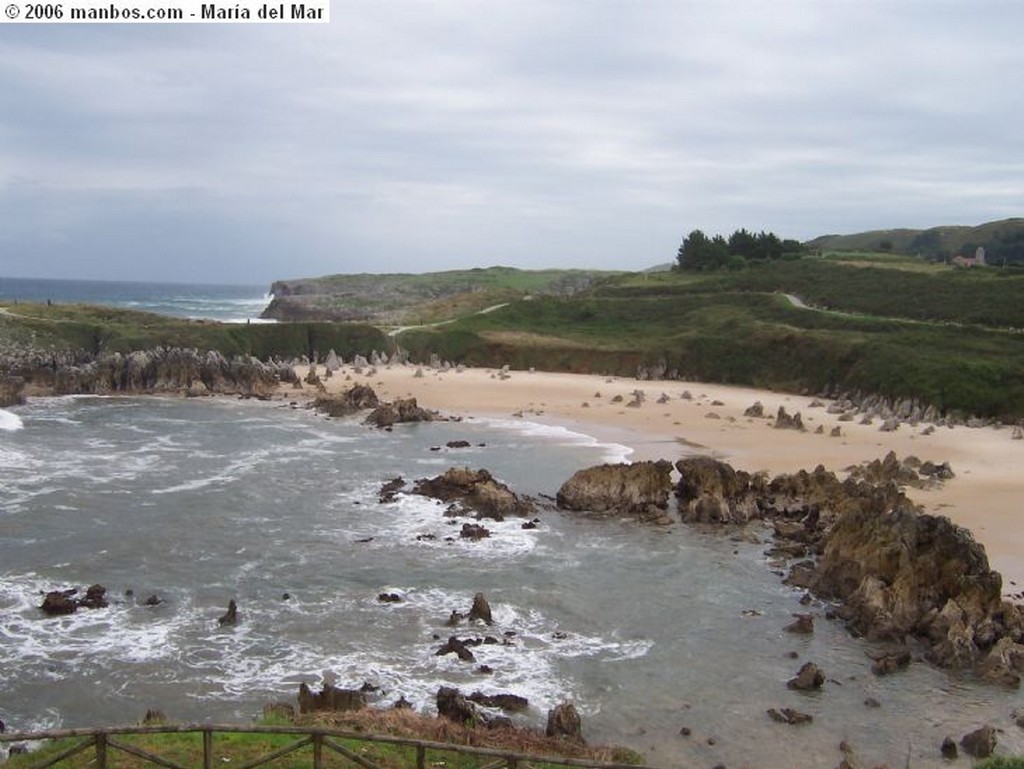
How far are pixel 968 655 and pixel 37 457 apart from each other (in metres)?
37.5

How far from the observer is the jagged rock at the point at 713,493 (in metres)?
33.8

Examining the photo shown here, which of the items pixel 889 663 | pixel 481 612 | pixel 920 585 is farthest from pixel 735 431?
pixel 481 612

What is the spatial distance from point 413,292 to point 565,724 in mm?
135260

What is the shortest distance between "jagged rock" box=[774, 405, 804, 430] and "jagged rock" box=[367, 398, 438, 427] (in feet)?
66.5

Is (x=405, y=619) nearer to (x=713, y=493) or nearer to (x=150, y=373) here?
(x=713, y=493)

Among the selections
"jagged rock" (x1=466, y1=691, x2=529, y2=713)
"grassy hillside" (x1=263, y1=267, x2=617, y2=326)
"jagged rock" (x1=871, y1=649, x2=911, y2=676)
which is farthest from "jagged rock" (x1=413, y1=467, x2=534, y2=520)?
"grassy hillside" (x1=263, y1=267, x2=617, y2=326)

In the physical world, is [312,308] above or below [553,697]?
above

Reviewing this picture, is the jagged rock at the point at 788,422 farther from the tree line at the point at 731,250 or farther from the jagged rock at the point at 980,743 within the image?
the tree line at the point at 731,250

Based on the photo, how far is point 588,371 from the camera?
7638 centimetres

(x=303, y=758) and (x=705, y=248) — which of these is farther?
(x=705, y=248)

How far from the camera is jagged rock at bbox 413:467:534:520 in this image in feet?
110

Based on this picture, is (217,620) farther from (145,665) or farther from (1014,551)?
(1014,551)

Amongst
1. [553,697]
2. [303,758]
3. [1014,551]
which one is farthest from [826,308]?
[303,758]

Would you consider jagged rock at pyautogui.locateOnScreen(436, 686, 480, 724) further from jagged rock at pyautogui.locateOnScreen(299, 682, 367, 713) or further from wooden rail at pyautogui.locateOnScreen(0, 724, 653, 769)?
wooden rail at pyautogui.locateOnScreen(0, 724, 653, 769)
